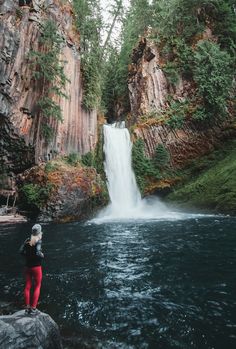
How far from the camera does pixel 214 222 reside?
1755cm

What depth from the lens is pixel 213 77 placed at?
87.0ft

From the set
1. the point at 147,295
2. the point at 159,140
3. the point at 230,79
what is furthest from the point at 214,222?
the point at 230,79

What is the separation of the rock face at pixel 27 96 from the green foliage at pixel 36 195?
287 cm

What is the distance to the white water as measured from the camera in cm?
2608

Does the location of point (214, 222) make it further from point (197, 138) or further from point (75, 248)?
point (197, 138)

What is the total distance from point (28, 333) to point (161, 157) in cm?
2440

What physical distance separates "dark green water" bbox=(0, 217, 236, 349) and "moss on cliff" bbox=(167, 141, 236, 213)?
22.7 feet

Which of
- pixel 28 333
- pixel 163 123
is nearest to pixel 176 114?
pixel 163 123

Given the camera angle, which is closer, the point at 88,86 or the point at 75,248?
the point at 75,248

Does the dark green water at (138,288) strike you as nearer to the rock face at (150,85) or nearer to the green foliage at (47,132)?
the green foliage at (47,132)

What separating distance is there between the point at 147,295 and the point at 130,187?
20346mm

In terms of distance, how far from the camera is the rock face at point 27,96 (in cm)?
2119

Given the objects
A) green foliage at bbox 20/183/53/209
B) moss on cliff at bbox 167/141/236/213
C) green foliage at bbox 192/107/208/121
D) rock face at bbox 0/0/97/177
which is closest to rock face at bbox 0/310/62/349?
green foliage at bbox 20/183/53/209

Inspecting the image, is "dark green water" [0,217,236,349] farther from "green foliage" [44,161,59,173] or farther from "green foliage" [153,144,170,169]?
"green foliage" [153,144,170,169]
